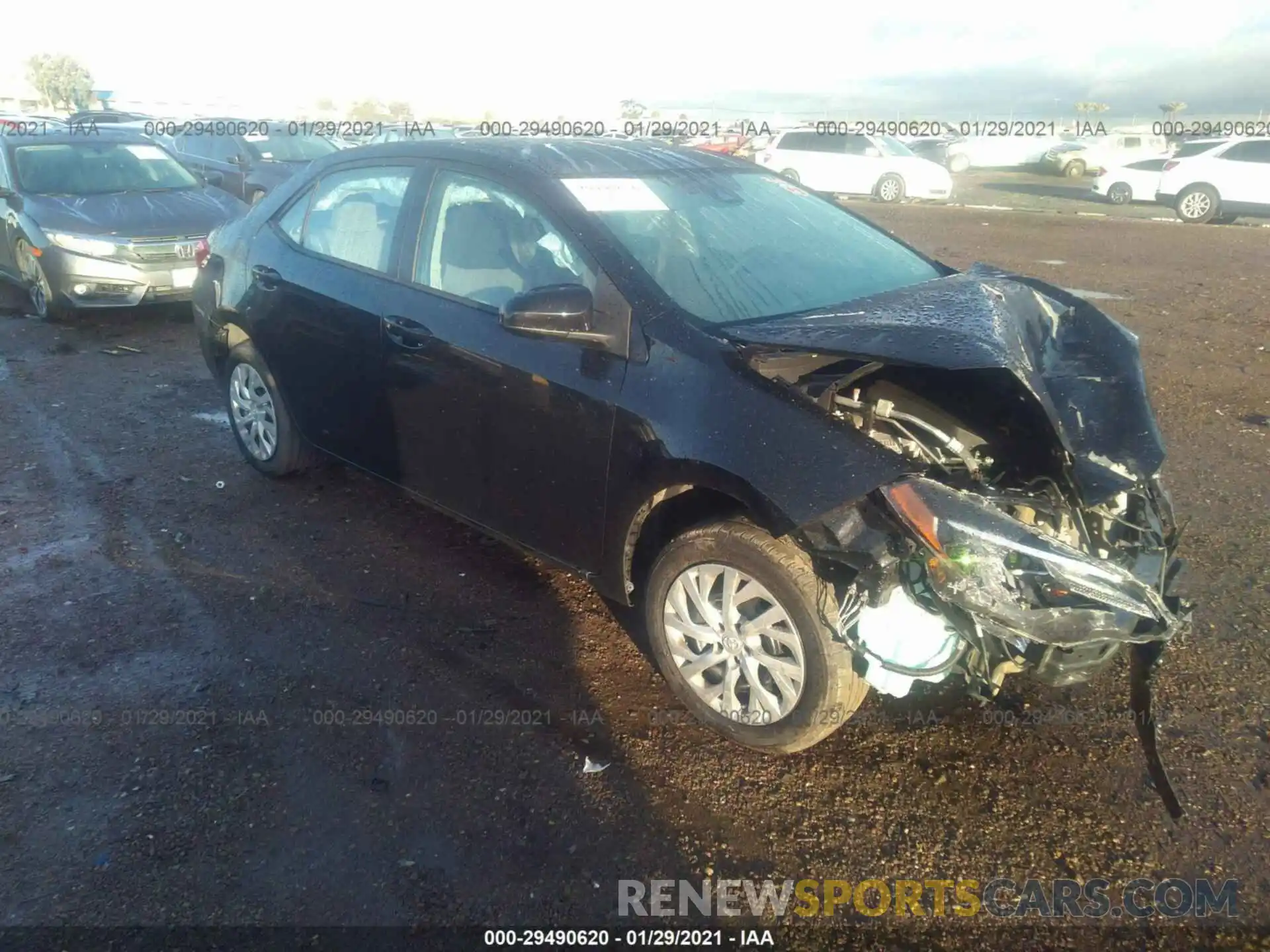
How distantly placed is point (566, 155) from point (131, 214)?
6.31 metres

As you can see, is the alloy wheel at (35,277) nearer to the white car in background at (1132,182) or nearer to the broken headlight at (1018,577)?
the broken headlight at (1018,577)

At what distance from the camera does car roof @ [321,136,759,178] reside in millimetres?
3523

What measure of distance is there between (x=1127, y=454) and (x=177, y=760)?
10.3ft

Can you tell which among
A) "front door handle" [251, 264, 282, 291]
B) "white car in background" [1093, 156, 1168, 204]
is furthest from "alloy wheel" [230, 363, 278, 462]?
"white car in background" [1093, 156, 1168, 204]

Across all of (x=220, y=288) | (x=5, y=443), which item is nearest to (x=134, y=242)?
(x=5, y=443)

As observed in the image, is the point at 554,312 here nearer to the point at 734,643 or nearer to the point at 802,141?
the point at 734,643

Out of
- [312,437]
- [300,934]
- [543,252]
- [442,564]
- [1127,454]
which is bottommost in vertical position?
[300,934]

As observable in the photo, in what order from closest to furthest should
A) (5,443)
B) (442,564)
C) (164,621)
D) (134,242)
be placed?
1. (164,621)
2. (442,564)
3. (5,443)
4. (134,242)

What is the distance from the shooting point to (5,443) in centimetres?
554

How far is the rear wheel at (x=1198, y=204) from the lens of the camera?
17.7m

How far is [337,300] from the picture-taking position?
396 centimetres

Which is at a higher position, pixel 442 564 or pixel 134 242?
pixel 134 242

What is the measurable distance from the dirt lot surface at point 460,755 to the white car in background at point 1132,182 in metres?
19.4

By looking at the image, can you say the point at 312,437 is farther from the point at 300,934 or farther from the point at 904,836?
the point at 904,836
